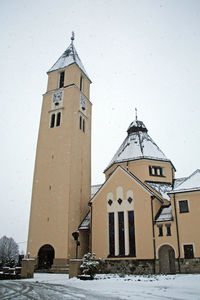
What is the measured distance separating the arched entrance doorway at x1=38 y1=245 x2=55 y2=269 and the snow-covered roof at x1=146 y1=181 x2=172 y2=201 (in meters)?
12.4

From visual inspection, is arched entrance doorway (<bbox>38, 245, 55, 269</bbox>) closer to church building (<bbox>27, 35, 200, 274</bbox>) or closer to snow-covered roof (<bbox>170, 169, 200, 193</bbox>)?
church building (<bbox>27, 35, 200, 274</bbox>)

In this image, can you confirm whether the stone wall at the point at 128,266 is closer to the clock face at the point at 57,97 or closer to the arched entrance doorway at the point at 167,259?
the arched entrance doorway at the point at 167,259

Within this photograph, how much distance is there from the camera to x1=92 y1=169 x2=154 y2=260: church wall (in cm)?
2489

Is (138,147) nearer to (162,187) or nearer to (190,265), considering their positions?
(162,187)

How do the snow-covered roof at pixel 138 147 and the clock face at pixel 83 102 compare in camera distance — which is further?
the clock face at pixel 83 102

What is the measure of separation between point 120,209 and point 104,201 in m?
1.96

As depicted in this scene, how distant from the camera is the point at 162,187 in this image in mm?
30547

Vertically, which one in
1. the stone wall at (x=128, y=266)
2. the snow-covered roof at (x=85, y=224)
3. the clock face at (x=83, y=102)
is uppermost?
the clock face at (x=83, y=102)

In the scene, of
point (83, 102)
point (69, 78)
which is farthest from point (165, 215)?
point (69, 78)

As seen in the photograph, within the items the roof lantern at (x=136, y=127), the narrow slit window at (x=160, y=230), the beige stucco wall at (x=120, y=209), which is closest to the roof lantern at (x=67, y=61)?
the roof lantern at (x=136, y=127)

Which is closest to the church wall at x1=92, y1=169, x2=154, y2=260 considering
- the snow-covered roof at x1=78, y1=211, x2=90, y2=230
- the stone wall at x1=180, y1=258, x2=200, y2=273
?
the snow-covered roof at x1=78, y1=211, x2=90, y2=230

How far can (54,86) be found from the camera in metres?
38.7

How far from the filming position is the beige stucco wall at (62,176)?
29047 mm

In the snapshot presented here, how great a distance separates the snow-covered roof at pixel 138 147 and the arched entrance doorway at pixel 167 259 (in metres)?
10.0
